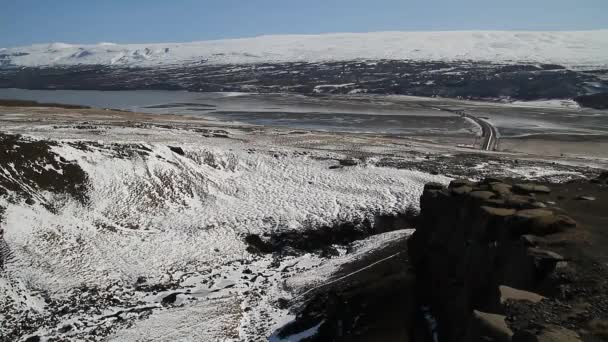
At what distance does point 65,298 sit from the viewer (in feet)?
61.4

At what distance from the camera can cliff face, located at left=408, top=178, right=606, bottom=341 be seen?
26.7 ft

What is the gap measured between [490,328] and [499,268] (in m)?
4.56

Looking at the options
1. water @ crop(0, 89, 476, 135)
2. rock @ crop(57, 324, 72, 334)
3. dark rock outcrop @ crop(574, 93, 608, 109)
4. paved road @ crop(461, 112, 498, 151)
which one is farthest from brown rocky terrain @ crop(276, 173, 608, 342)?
dark rock outcrop @ crop(574, 93, 608, 109)

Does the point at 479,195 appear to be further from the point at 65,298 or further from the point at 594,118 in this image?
the point at 594,118

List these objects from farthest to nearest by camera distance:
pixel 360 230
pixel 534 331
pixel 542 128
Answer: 1. pixel 542 128
2. pixel 360 230
3. pixel 534 331

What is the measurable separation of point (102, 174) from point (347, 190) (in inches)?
601

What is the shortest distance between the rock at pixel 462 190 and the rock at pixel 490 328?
8.36 metres

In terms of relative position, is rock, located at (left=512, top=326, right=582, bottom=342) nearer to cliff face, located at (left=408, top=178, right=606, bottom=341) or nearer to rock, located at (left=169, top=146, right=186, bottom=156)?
cliff face, located at (left=408, top=178, right=606, bottom=341)

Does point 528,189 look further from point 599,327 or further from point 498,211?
point 599,327

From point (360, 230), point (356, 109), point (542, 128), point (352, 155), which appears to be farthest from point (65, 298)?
point (356, 109)

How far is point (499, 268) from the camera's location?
11.8m

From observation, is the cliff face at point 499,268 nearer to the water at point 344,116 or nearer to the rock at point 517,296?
the rock at point 517,296

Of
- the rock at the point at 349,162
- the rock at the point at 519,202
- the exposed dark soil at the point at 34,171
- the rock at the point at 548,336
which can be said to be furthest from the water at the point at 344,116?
the rock at the point at 548,336

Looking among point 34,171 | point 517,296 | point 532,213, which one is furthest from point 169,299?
point 517,296
